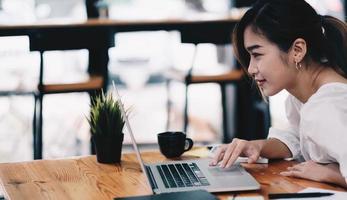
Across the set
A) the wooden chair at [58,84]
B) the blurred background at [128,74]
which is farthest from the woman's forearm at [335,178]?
the blurred background at [128,74]

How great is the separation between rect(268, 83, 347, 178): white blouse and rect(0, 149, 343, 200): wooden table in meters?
0.09

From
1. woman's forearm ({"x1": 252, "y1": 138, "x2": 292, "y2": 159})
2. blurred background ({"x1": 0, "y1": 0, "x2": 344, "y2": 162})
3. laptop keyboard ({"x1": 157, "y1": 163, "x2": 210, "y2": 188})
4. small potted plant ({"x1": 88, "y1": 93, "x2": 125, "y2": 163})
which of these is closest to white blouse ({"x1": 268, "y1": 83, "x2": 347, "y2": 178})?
woman's forearm ({"x1": 252, "y1": 138, "x2": 292, "y2": 159})

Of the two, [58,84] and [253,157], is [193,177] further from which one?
[58,84]

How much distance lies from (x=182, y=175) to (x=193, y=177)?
0.14 ft

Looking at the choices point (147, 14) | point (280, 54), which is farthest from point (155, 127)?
point (280, 54)

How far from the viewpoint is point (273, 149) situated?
2.13 m

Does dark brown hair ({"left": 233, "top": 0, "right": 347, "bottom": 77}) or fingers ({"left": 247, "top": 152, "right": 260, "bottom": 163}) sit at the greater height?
dark brown hair ({"left": 233, "top": 0, "right": 347, "bottom": 77})

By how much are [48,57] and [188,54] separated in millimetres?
1059

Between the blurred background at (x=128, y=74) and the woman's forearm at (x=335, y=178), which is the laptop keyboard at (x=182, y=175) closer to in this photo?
the woman's forearm at (x=335, y=178)

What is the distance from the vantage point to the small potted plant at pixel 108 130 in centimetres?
211

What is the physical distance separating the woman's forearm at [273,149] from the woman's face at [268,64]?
6.7 inches

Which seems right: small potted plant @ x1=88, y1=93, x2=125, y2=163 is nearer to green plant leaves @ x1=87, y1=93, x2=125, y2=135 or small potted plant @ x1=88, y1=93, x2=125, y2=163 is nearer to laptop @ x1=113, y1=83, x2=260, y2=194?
green plant leaves @ x1=87, y1=93, x2=125, y2=135

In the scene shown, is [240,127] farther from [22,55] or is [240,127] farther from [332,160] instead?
[332,160]

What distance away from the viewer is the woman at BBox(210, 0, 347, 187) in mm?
1897
